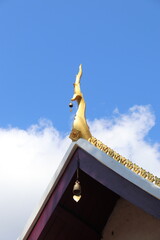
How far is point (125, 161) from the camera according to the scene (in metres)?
5.61

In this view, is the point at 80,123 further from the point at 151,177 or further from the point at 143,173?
the point at 151,177

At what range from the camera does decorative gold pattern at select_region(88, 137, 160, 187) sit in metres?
5.32

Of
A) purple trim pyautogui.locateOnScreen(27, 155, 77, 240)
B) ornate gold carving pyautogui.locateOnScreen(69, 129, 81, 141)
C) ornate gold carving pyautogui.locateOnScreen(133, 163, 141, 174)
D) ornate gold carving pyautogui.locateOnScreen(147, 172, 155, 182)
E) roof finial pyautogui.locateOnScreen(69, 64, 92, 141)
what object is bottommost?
purple trim pyautogui.locateOnScreen(27, 155, 77, 240)

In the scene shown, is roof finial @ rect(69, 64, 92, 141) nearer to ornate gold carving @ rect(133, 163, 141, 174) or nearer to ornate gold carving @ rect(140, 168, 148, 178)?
ornate gold carving @ rect(133, 163, 141, 174)

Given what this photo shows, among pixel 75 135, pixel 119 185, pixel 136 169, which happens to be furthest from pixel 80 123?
pixel 119 185

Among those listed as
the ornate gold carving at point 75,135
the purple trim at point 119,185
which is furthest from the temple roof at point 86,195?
the ornate gold carving at point 75,135

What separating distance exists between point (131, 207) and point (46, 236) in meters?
1.78

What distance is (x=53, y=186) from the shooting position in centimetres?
602

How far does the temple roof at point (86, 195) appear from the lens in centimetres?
502

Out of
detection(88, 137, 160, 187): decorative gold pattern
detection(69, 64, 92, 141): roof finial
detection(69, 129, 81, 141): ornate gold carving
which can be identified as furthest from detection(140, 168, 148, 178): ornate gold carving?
detection(69, 129, 81, 141): ornate gold carving

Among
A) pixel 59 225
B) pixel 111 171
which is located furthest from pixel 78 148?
pixel 59 225

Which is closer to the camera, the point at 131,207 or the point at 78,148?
the point at 78,148

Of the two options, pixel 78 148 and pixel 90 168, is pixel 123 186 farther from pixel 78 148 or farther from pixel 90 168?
pixel 78 148

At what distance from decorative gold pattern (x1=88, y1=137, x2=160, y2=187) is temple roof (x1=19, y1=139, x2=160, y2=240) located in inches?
6.1
